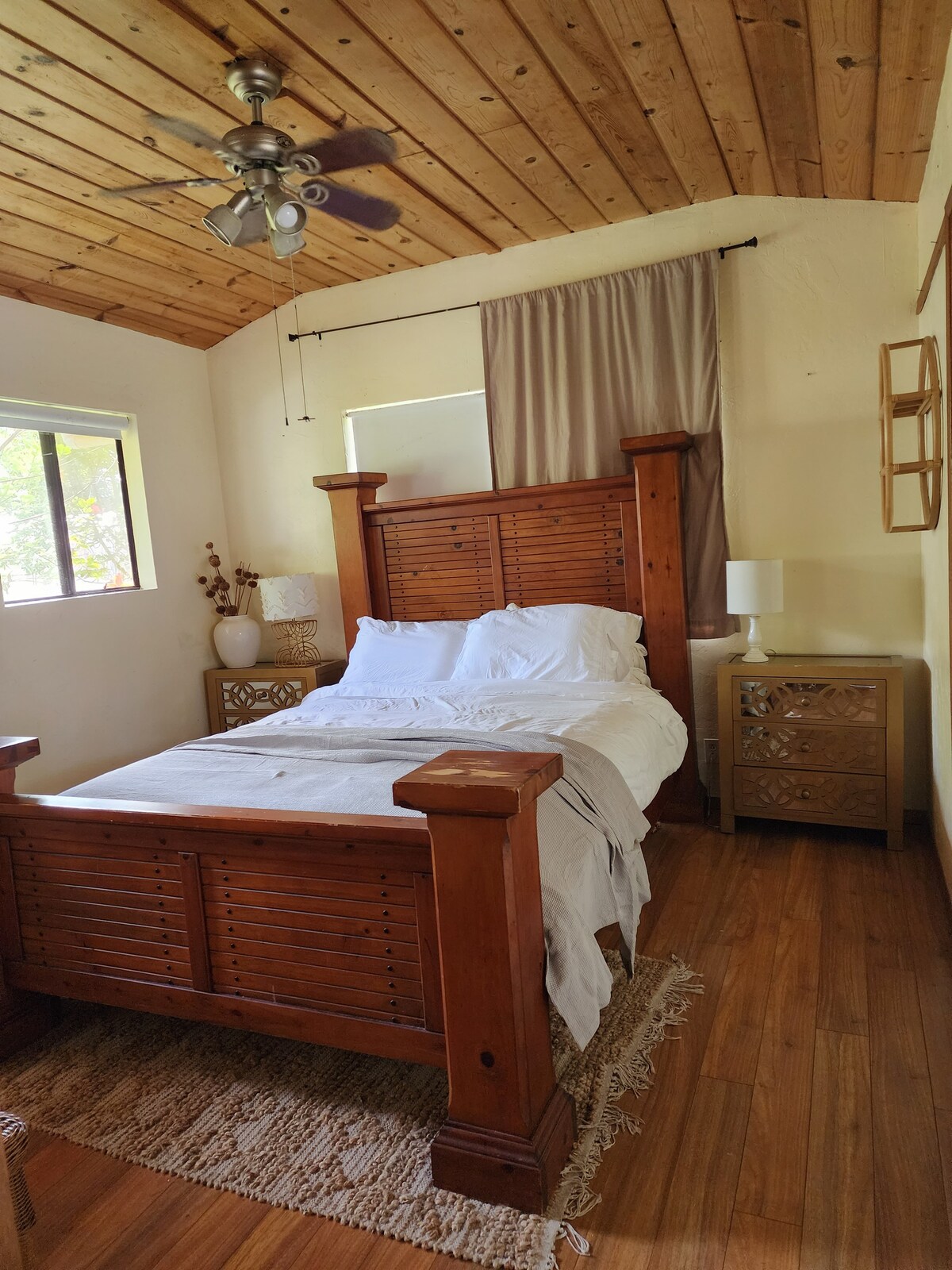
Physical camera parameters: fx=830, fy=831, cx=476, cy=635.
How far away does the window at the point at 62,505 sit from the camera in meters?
3.47

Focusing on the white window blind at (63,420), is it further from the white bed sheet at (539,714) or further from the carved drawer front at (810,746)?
the carved drawer front at (810,746)

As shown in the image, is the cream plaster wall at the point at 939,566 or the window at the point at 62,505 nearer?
the cream plaster wall at the point at 939,566

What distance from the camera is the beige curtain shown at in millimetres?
3434

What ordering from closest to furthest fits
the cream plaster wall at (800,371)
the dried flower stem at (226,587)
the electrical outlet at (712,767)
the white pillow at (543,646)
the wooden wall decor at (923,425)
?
1. the wooden wall decor at (923,425)
2. the cream plaster wall at (800,371)
3. the white pillow at (543,646)
4. the electrical outlet at (712,767)
5. the dried flower stem at (226,587)

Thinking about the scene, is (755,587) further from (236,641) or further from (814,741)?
(236,641)

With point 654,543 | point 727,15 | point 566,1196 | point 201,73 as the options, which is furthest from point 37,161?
point 566,1196

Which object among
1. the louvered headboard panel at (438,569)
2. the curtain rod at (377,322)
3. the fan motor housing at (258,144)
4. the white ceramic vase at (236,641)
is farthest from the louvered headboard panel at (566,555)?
the fan motor housing at (258,144)

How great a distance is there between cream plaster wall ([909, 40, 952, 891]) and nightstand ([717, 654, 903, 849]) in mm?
152

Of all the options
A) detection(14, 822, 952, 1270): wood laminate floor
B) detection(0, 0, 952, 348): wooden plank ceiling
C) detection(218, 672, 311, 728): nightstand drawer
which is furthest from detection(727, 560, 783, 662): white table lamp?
detection(218, 672, 311, 728): nightstand drawer

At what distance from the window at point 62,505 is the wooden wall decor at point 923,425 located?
329cm

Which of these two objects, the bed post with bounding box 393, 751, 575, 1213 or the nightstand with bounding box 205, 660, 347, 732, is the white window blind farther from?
the bed post with bounding box 393, 751, 575, 1213

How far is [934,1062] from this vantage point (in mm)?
1856

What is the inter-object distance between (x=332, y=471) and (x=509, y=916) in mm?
3204

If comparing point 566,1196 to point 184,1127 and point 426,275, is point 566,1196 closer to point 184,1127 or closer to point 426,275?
point 184,1127
